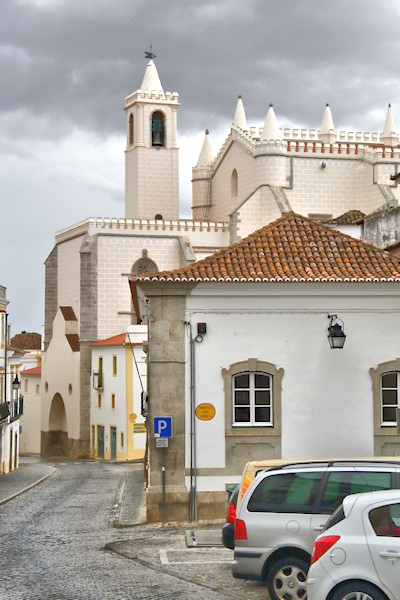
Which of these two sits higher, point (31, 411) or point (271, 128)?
point (271, 128)

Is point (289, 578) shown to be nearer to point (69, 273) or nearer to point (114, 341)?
point (114, 341)

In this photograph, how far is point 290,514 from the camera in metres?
11.5

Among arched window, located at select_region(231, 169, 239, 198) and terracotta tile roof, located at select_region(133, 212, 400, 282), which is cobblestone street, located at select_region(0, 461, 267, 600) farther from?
arched window, located at select_region(231, 169, 239, 198)

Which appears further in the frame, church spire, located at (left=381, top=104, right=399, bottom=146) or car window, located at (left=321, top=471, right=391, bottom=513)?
church spire, located at (left=381, top=104, right=399, bottom=146)

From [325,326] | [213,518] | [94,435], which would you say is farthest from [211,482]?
[94,435]

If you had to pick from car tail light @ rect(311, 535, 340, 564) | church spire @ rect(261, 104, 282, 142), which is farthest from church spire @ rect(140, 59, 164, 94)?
car tail light @ rect(311, 535, 340, 564)

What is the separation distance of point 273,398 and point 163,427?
2007mm

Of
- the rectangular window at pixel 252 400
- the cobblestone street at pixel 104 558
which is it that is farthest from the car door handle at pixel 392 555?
the rectangular window at pixel 252 400

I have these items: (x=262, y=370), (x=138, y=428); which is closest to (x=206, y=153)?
(x=138, y=428)

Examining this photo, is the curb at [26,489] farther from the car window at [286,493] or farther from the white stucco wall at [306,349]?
the car window at [286,493]

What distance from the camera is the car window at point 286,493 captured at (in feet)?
38.1

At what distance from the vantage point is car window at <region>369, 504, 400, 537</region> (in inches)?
364

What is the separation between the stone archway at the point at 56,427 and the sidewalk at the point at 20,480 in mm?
15996

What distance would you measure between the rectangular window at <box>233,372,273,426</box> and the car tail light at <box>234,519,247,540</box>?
7181mm
